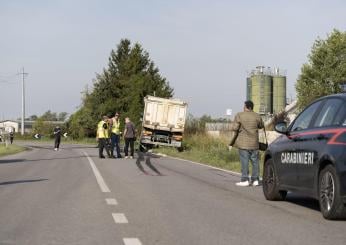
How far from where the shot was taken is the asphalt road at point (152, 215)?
7512 millimetres

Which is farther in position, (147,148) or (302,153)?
(147,148)

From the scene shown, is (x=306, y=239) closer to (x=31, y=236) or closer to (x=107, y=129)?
(x=31, y=236)

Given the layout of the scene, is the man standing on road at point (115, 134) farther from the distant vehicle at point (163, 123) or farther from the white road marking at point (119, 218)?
the white road marking at point (119, 218)

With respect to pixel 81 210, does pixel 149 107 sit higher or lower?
higher

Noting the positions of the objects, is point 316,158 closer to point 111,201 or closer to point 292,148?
point 292,148

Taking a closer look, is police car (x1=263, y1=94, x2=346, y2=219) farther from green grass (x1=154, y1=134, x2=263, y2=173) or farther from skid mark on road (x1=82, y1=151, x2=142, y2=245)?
green grass (x1=154, y1=134, x2=263, y2=173)

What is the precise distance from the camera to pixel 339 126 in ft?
29.0

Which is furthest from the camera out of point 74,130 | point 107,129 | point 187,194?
point 74,130

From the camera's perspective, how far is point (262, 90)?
82.4 metres

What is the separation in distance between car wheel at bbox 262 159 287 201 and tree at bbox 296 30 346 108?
138 feet

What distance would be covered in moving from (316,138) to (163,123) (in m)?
25.9

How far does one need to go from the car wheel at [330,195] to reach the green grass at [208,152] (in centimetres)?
1075

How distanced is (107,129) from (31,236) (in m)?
19.2

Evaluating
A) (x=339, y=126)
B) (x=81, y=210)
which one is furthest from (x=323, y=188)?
(x=81, y=210)
